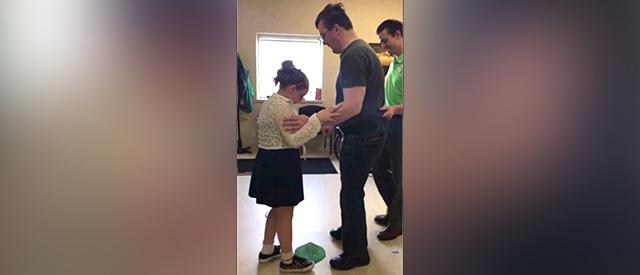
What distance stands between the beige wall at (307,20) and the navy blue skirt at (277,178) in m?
0.08

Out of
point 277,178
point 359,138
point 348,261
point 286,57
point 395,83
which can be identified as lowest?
point 348,261

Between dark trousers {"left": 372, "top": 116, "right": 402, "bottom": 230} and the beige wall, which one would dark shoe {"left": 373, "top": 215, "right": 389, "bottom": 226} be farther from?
the beige wall

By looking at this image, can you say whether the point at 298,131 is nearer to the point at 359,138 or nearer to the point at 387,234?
the point at 359,138

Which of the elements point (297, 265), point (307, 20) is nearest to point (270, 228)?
point (297, 265)

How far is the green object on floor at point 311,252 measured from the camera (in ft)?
3.75

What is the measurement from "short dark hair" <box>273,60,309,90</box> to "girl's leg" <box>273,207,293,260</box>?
377 millimetres

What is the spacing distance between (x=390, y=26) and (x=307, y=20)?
1.25 ft

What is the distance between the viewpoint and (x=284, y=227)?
1152mm

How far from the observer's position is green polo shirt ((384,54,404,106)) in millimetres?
726

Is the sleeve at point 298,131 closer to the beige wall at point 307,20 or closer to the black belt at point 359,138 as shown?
the beige wall at point 307,20
